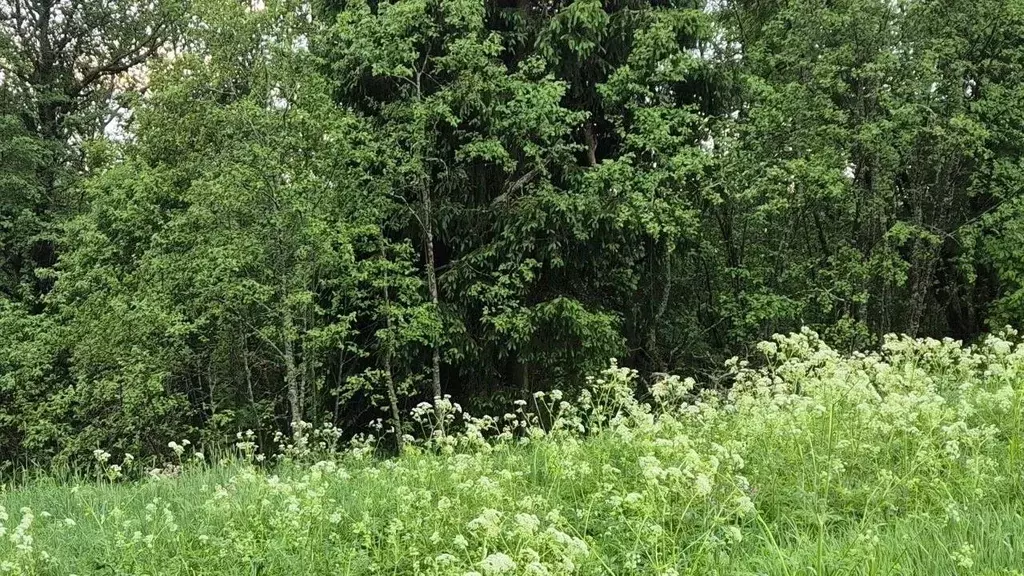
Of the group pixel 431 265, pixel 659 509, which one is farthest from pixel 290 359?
pixel 659 509

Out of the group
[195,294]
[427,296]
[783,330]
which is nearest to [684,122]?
[427,296]

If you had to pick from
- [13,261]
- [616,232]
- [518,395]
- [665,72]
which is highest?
[665,72]

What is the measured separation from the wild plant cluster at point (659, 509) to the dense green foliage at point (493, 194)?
601 cm

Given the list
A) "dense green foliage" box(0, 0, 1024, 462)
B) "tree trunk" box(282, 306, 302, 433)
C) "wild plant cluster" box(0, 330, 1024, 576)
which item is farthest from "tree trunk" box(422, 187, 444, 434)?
"wild plant cluster" box(0, 330, 1024, 576)

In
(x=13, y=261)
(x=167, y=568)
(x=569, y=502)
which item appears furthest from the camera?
(x=13, y=261)

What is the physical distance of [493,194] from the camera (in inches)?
488

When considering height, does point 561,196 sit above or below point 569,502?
above

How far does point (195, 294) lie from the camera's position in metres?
13.0

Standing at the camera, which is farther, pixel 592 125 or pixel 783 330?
pixel 783 330

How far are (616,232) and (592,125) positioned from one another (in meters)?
2.78

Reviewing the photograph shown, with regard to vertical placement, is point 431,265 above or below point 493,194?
below

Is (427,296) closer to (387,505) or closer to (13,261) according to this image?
(387,505)

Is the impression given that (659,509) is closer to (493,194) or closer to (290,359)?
(493,194)

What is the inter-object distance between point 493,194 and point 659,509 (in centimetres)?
938
